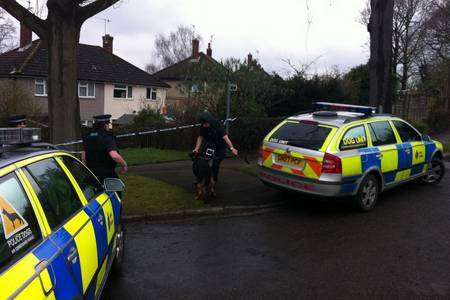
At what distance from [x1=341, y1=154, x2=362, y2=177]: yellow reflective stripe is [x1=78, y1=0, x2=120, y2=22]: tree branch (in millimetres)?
4511

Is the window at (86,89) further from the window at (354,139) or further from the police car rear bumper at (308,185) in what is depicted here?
the window at (354,139)

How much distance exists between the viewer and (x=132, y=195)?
7.72 m

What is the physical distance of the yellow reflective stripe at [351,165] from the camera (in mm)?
6637

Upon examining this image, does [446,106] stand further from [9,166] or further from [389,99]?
[9,166]

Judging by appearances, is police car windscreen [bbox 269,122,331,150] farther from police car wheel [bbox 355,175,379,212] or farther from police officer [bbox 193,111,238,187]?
police car wheel [bbox 355,175,379,212]

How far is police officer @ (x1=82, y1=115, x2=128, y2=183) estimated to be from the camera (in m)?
5.63

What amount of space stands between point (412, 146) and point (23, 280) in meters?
7.41

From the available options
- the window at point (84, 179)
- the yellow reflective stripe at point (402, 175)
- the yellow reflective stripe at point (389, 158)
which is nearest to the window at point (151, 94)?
the yellow reflective stripe at point (402, 175)

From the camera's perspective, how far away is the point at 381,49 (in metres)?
11.3

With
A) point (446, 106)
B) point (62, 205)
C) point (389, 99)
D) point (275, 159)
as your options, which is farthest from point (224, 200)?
point (446, 106)

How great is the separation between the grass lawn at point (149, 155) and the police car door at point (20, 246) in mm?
10772

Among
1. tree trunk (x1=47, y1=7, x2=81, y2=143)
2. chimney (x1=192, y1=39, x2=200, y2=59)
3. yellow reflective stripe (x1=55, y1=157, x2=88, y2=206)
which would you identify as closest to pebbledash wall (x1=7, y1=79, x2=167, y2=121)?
chimney (x1=192, y1=39, x2=200, y2=59)

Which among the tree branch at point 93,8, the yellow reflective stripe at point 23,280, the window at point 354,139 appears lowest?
the yellow reflective stripe at point 23,280

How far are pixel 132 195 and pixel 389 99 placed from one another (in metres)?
7.25
